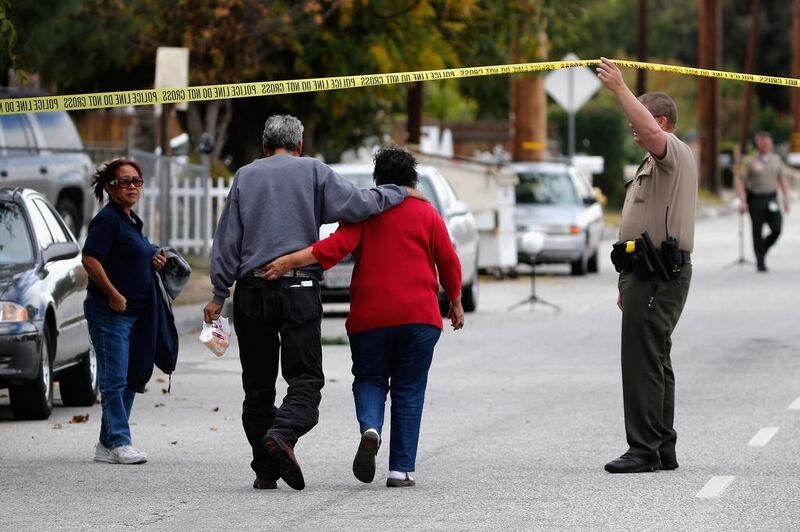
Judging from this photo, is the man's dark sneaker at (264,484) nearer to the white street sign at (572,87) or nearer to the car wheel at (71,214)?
the car wheel at (71,214)

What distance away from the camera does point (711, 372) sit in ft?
49.9

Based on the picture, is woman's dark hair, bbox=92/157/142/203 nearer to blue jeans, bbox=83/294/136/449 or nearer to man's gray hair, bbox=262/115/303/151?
blue jeans, bbox=83/294/136/449

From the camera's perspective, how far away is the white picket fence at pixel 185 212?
2459cm

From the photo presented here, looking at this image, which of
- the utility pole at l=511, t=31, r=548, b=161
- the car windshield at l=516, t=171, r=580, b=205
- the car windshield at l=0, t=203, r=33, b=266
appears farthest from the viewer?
the utility pole at l=511, t=31, r=548, b=161

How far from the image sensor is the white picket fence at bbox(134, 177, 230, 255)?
24.6m

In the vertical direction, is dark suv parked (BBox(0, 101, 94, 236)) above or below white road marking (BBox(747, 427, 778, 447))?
above

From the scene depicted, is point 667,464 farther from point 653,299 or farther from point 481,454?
point 481,454

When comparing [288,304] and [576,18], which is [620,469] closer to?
[288,304]

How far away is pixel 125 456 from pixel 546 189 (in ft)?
61.0

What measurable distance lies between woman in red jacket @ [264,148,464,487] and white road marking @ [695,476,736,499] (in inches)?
55.1

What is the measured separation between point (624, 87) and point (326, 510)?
2464mm

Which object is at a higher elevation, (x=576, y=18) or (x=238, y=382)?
(x=576, y=18)

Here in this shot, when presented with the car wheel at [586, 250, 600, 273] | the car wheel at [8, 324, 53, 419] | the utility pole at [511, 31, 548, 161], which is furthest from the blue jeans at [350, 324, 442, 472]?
the utility pole at [511, 31, 548, 161]

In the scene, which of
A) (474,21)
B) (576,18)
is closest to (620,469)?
(474,21)
